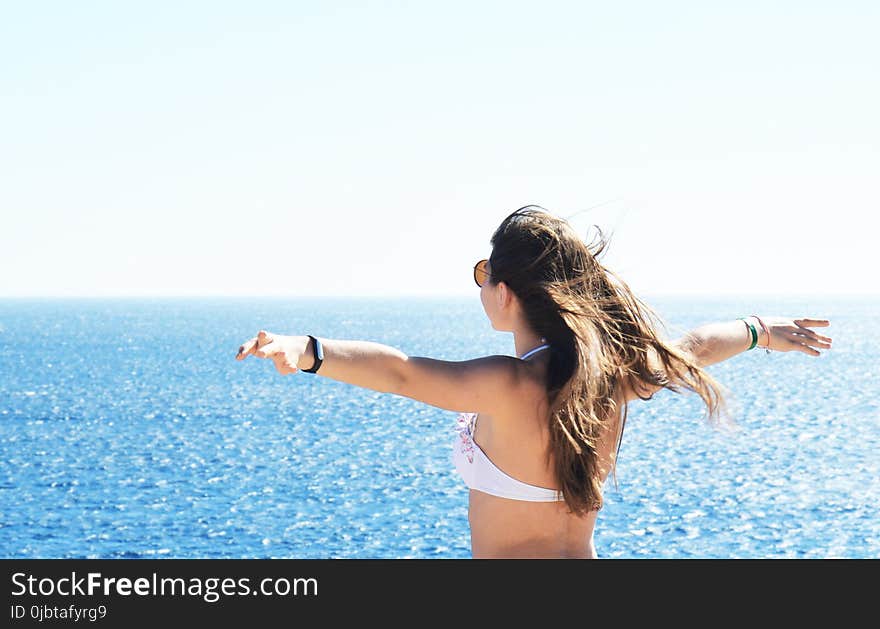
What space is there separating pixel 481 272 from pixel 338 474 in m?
42.0

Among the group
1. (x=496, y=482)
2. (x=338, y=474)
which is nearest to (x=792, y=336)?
(x=496, y=482)

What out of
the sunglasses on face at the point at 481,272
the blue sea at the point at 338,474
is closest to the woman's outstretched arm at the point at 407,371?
the sunglasses on face at the point at 481,272

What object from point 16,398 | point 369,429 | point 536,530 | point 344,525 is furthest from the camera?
point 16,398

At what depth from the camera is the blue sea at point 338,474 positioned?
3325 centimetres

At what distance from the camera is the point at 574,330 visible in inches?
125

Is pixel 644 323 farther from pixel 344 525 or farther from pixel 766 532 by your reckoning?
pixel 766 532

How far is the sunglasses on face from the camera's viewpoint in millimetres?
3346

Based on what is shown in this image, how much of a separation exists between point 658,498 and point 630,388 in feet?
127

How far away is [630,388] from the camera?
3449mm

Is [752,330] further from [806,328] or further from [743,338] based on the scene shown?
[806,328]

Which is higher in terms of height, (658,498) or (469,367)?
(658,498)

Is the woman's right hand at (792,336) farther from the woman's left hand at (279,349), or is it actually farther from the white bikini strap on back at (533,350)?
the woman's left hand at (279,349)

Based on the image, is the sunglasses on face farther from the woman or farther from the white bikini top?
the white bikini top
